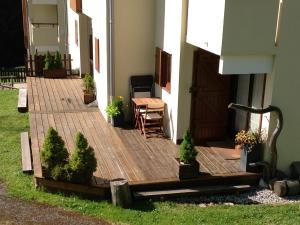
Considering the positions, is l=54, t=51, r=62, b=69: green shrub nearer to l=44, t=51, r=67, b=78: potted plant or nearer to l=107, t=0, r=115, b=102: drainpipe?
l=44, t=51, r=67, b=78: potted plant

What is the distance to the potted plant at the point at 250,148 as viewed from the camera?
394 inches

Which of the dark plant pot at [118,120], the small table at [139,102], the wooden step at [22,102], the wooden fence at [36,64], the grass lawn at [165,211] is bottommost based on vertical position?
the grass lawn at [165,211]

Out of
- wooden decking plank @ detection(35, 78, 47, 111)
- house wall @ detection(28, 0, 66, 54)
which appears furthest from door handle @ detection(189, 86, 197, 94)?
house wall @ detection(28, 0, 66, 54)

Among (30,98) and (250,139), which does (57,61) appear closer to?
(30,98)

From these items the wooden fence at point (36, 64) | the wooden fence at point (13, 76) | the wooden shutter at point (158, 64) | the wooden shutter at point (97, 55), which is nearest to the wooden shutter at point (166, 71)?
the wooden shutter at point (158, 64)

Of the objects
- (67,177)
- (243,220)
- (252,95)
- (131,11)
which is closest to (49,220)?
(67,177)

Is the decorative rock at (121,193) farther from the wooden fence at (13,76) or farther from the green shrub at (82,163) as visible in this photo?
the wooden fence at (13,76)

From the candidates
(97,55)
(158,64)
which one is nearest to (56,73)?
(97,55)

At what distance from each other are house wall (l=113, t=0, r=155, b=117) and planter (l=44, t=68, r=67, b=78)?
6.64 m

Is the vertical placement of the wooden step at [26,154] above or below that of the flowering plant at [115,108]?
below

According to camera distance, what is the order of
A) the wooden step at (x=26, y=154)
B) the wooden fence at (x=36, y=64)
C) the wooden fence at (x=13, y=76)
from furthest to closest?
the wooden fence at (x=13, y=76) < the wooden fence at (x=36, y=64) < the wooden step at (x=26, y=154)

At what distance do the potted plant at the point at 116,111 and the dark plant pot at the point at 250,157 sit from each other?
4.31 m

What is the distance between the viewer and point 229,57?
8992mm

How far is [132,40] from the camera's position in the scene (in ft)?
42.5
